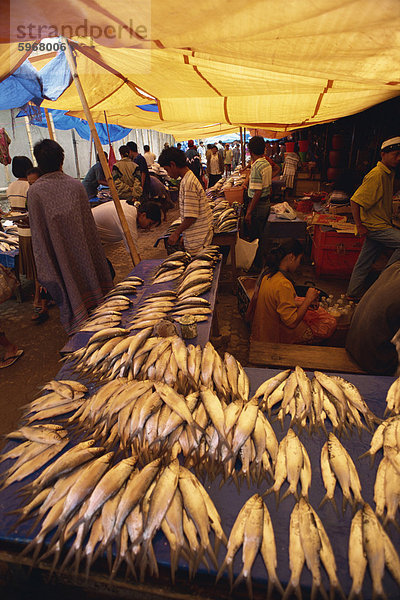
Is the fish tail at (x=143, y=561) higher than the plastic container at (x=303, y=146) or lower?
lower

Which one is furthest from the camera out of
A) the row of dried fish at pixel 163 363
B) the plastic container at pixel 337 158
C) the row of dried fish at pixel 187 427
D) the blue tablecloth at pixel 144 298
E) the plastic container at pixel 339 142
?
the plastic container at pixel 337 158

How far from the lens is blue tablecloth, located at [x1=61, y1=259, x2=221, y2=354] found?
2926 mm

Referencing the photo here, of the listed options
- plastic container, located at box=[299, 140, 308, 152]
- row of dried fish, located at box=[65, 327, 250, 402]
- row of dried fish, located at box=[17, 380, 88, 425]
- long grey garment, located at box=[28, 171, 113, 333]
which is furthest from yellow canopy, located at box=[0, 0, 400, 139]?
plastic container, located at box=[299, 140, 308, 152]

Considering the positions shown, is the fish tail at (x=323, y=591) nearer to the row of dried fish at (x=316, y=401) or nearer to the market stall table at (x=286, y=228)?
the row of dried fish at (x=316, y=401)

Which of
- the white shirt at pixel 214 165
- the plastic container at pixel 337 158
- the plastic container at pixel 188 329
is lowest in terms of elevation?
the plastic container at pixel 188 329

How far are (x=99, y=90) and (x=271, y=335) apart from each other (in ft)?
19.7

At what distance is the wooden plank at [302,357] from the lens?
10.3ft

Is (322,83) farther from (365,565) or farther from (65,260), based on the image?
(365,565)

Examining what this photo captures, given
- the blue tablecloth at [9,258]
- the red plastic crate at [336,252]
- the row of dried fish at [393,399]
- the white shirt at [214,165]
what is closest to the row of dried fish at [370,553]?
the row of dried fish at [393,399]

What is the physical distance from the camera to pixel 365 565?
49.1 inches

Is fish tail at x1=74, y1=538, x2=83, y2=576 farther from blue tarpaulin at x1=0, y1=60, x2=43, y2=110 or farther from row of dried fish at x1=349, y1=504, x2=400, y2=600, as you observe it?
blue tarpaulin at x1=0, y1=60, x2=43, y2=110

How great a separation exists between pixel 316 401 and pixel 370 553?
880 millimetres

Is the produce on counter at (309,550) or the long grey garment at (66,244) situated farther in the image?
the long grey garment at (66,244)

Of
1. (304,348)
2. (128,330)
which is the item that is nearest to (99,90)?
(128,330)
